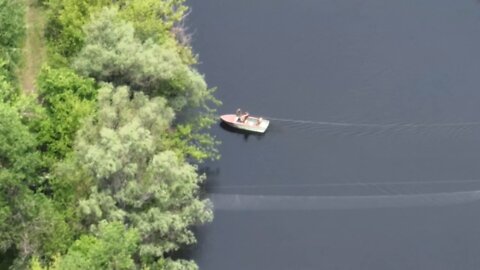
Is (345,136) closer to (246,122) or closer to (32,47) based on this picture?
(246,122)

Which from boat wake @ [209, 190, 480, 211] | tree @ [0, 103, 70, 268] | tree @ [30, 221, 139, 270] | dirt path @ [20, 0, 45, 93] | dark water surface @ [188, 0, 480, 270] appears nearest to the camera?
tree @ [30, 221, 139, 270]

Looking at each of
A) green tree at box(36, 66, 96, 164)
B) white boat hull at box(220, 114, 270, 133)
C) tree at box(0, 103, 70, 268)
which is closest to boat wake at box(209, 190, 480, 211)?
white boat hull at box(220, 114, 270, 133)

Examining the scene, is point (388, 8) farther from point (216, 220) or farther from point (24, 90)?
point (24, 90)

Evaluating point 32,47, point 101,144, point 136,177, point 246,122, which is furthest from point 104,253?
point 32,47

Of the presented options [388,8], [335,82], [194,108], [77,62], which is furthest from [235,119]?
[388,8]

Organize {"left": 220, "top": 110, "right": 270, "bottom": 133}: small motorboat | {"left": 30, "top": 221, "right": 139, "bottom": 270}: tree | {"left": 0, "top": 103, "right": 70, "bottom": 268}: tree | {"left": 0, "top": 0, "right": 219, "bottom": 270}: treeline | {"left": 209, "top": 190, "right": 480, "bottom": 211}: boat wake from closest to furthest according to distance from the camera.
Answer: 1. {"left": 30, "top": 221, "right": 139, "bottom": 270}: tree
2. {"left": 0, "top": 103, "right": 70, "bottom": 268}: tree
3. {"left": 0, "top": 0, "right": 219, "bottom": 270}: treeline
4. {"left": 209, "top": 190, "right": 480, "bottom": 211}: boat wake
5. {"left": 220, "top": 110, "right": 270, "bottom": 133}: small motorboat

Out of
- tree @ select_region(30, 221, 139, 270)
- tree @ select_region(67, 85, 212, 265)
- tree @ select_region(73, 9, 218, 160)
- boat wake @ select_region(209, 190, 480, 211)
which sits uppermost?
tree @ select_region(73, 9, 218, 160)

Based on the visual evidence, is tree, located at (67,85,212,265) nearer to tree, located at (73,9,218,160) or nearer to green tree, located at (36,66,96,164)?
green tree, located at (36,66,96,164)
